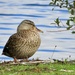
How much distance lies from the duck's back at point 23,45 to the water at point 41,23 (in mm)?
1655

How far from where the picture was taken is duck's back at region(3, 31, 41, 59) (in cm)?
1199

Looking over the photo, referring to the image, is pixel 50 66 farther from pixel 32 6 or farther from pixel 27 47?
pixel 32 6

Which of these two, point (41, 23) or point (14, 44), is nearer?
point (14, 44)

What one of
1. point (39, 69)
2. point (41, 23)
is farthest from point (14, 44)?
point (41, 23)

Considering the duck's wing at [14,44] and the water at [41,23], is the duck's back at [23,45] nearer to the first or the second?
the duck's wing at [14,44]

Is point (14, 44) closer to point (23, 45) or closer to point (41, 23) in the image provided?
point (23, 45)

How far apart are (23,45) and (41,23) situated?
8.86 m

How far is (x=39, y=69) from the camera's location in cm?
1010

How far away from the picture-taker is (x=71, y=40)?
17172mm

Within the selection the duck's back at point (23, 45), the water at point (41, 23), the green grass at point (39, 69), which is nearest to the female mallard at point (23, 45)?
the duck's back at point (23, 45)

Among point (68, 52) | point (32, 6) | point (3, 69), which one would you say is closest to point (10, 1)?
point (32, 6)

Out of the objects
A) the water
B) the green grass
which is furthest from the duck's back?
the water

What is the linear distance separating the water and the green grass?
3249mm

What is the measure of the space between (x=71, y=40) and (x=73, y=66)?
6.61 m
